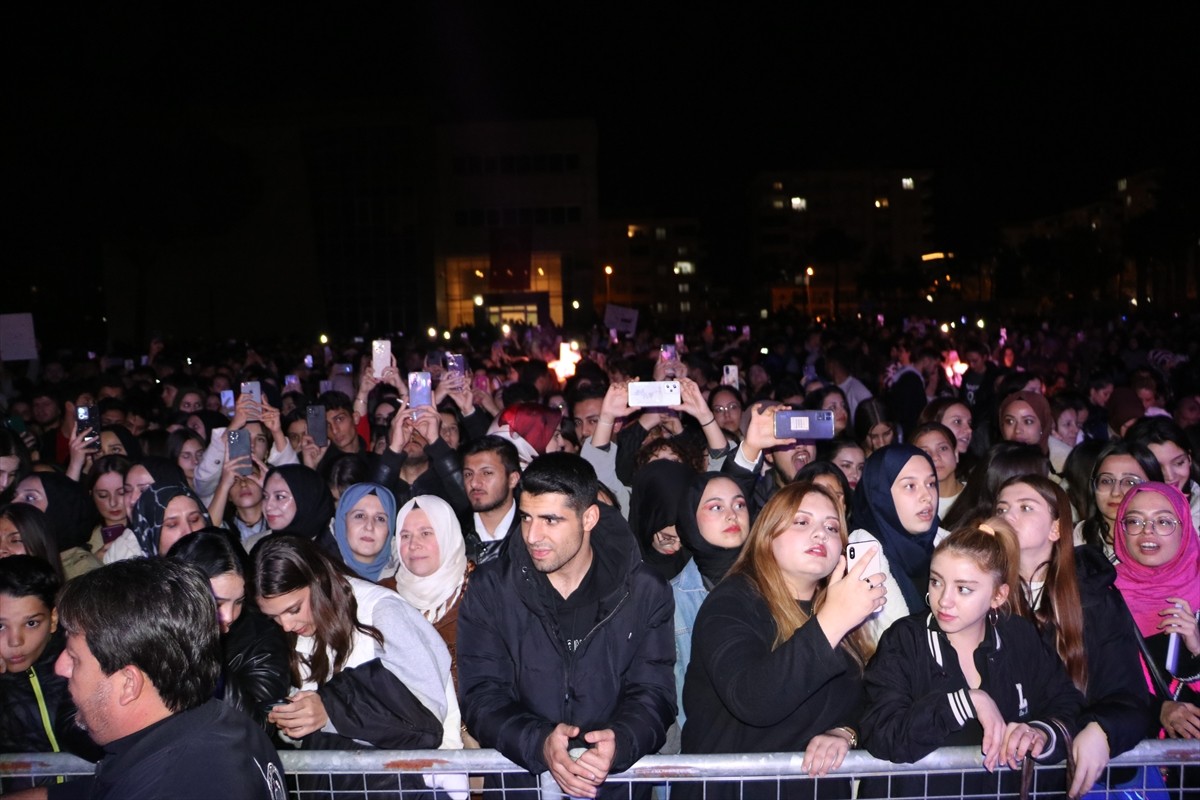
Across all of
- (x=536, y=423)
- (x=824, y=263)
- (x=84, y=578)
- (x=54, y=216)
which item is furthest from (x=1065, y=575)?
(x=824, y=263)

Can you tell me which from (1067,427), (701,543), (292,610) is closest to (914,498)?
(701,543)

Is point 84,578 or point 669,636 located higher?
point 84,578

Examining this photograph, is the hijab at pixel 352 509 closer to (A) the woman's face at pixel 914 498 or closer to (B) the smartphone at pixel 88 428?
(A) the woman's face at pixel 914 498

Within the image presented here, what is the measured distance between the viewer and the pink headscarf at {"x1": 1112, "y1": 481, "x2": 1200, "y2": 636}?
440 cm

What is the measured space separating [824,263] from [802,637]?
121 meters

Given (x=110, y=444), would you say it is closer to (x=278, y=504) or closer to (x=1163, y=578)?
(x=278, y=504)

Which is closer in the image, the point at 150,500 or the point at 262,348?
the point at 150,500

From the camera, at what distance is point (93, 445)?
7.53 meters

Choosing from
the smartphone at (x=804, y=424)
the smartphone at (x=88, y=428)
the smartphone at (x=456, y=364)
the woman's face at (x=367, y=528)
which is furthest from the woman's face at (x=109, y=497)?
the smartphone at (x=804, y=424)

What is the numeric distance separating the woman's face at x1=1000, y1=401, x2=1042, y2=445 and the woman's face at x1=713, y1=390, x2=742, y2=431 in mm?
2187

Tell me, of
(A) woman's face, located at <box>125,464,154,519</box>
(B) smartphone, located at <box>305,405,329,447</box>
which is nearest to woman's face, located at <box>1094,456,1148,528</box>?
(A) woman's face, located at <box>125,464,154,519</box>

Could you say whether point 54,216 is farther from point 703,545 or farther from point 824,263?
point 824,263

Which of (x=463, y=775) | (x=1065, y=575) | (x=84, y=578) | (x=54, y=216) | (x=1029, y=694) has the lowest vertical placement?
(x=463, y=775)

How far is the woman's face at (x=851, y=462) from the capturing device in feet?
22.3
